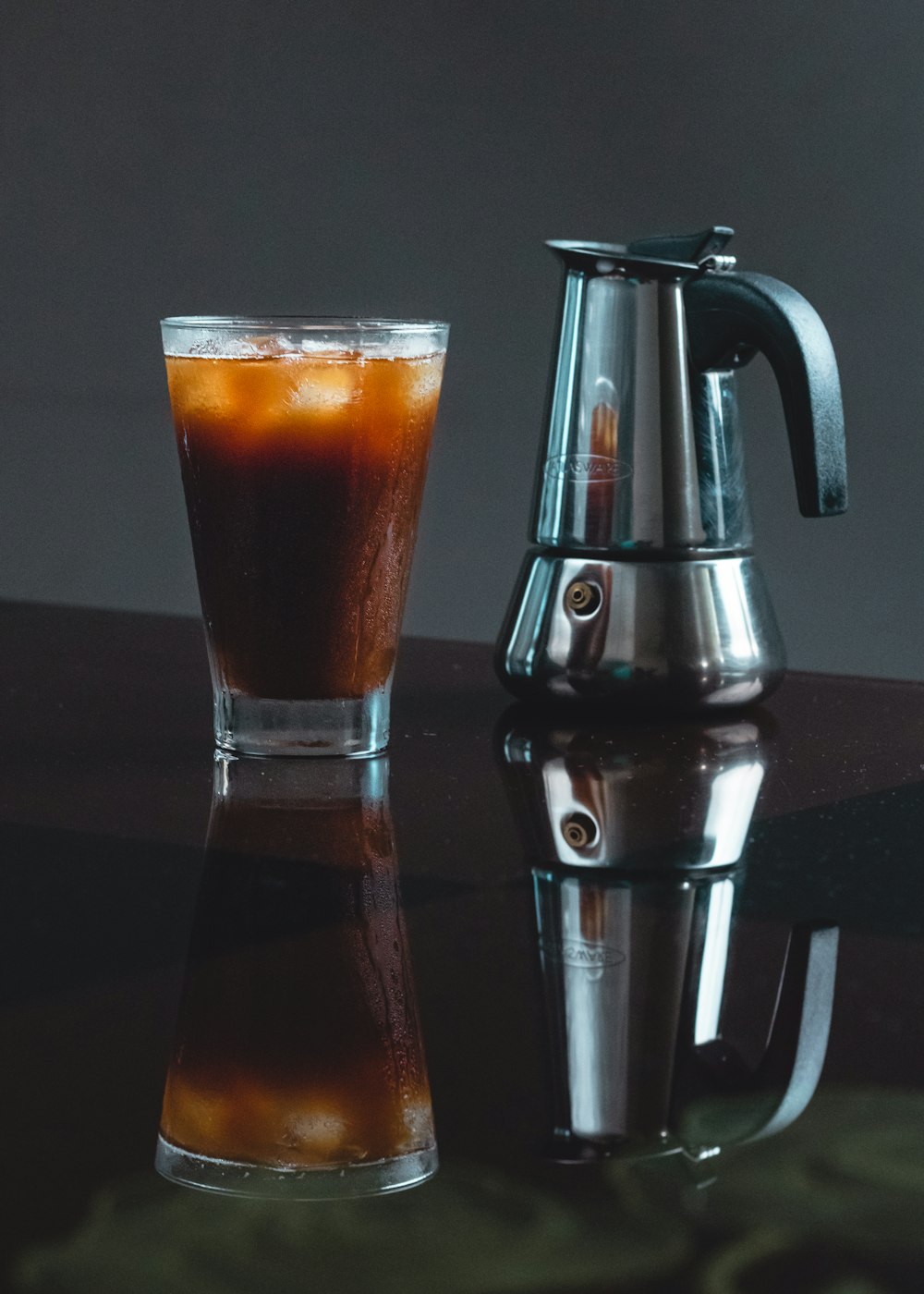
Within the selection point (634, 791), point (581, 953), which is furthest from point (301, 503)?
point (581, 953)

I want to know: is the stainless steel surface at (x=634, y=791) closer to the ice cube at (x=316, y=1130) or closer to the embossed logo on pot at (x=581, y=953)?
the embossed logo on pot at (x=581, y=953)

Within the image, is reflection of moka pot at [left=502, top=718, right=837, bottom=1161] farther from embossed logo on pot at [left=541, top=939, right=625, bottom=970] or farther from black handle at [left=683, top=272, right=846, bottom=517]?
black handle at [left=683, top=272, right=846, bottom=517]

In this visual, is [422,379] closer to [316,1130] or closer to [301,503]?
[301,503]

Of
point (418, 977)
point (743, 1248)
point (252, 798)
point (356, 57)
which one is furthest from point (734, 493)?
point (356, 57)

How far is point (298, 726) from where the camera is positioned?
707mm

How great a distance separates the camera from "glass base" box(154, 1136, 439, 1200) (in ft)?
0.99

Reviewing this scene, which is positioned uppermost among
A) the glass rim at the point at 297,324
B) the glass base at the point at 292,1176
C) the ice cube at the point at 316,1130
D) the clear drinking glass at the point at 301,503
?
the glass rim at the point at 297,324

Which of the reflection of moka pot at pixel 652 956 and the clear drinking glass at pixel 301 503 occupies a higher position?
the clear drinking glass at pixel 301 503

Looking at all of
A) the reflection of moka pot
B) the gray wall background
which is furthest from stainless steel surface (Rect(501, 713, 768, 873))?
the gray wall background

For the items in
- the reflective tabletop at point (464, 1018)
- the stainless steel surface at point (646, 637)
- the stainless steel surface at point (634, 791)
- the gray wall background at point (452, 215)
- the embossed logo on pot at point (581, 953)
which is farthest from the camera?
the gray wall background at point (452, 215)

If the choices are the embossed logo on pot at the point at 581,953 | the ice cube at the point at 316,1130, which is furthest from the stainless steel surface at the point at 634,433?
the ice cube at the point at 316,1130

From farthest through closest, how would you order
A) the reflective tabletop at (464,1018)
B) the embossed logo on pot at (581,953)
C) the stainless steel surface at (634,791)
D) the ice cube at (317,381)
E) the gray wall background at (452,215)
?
1. the gray wall background at (452,215)
2. the ice cube at (317,381)
3. the stainless steel surface at (634,791)
4. the embossed logo on pot at (581,953)
5. the reflective tabletop at (464,1018)

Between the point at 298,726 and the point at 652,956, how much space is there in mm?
295

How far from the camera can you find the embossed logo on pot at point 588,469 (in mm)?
815
